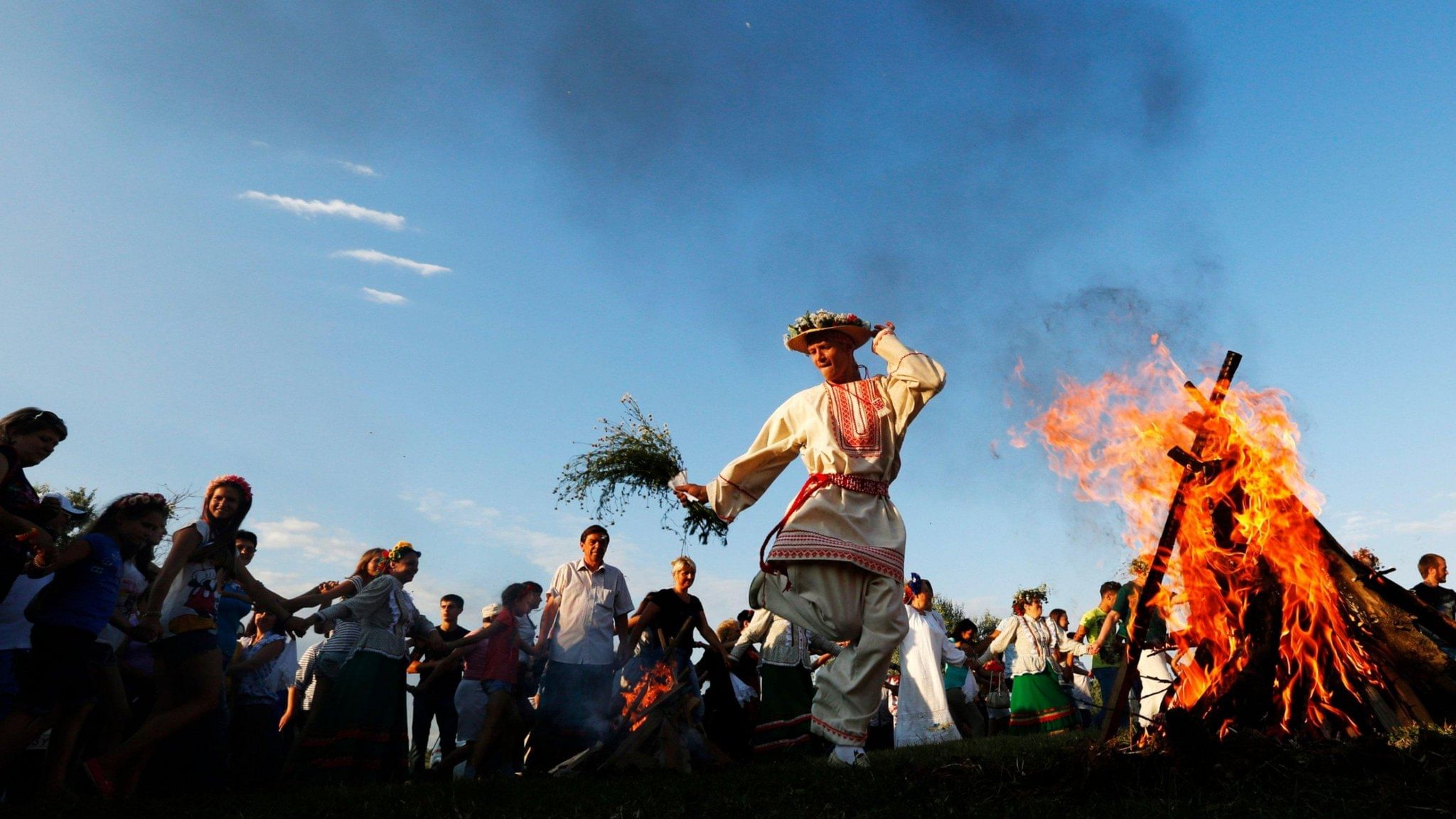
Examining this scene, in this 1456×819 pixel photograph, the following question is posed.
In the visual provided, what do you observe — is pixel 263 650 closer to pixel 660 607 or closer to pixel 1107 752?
pixel 660 607

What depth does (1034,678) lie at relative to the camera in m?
11.2

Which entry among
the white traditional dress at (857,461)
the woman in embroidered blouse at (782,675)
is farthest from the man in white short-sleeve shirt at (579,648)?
the white traditional dress at (857,461)

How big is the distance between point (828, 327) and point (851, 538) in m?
1.41

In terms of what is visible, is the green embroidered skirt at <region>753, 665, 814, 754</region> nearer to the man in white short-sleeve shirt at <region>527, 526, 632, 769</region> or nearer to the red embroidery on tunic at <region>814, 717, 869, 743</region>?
the man in white short-sleeve shirt at <region>527, 526, 632, 769</region>

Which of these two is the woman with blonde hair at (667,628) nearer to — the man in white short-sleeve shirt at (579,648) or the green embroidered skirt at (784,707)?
the man in white short-sleeve shirt at (579,648)

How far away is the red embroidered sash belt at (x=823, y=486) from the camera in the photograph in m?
5.49

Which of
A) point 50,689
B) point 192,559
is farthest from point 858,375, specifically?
point 50,689

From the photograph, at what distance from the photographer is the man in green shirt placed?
1017 centimetres

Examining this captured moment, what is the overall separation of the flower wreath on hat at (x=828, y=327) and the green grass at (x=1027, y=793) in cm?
262

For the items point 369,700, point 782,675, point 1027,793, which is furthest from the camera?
point 782,675

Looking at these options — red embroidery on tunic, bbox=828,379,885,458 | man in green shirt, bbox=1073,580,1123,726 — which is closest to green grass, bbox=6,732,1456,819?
red embroidery on tunic, bbox=828,379,885,458

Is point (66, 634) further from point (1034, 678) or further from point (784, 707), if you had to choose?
point (1034, 678)

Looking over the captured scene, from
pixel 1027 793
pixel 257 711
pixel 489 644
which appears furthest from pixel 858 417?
pixel 257 711

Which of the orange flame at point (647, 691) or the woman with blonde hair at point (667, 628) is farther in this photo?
the woman with blonde hair at point (667, 628)
